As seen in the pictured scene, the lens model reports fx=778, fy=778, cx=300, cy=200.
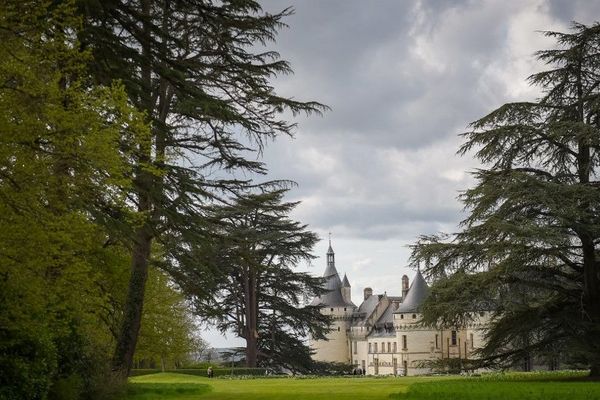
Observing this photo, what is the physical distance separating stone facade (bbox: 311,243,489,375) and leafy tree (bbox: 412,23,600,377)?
35.0 metres

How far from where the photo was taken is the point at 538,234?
17.9 meters

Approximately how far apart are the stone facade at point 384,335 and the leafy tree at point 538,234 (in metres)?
35.0

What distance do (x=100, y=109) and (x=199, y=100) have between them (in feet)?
9.94

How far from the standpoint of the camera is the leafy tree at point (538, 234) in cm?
1878

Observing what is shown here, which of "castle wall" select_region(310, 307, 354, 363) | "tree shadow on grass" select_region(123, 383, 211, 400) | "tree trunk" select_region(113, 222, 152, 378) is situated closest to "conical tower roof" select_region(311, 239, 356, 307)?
"castle wall" select_region(310, 307, 354, 363)

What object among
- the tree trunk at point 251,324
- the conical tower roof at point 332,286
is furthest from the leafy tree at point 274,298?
the conical tower roof at point 332,286

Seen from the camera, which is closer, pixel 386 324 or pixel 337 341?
pixel 386 324

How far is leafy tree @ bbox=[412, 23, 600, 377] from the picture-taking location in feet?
61.6

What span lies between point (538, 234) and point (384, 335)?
5035 cm

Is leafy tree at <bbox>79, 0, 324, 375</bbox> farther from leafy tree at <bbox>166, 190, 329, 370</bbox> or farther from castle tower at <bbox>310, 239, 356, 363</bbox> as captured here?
castle tower at <bbox>310, 239, 356, 363</bbox>

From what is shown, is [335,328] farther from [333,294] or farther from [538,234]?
[538,234]

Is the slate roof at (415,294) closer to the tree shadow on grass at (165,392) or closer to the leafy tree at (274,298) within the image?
the leafy tree at (274,298)

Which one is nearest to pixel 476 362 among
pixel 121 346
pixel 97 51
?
pixel 121 346

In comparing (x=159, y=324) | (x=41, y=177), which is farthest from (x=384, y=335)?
(x=41, y=177)
